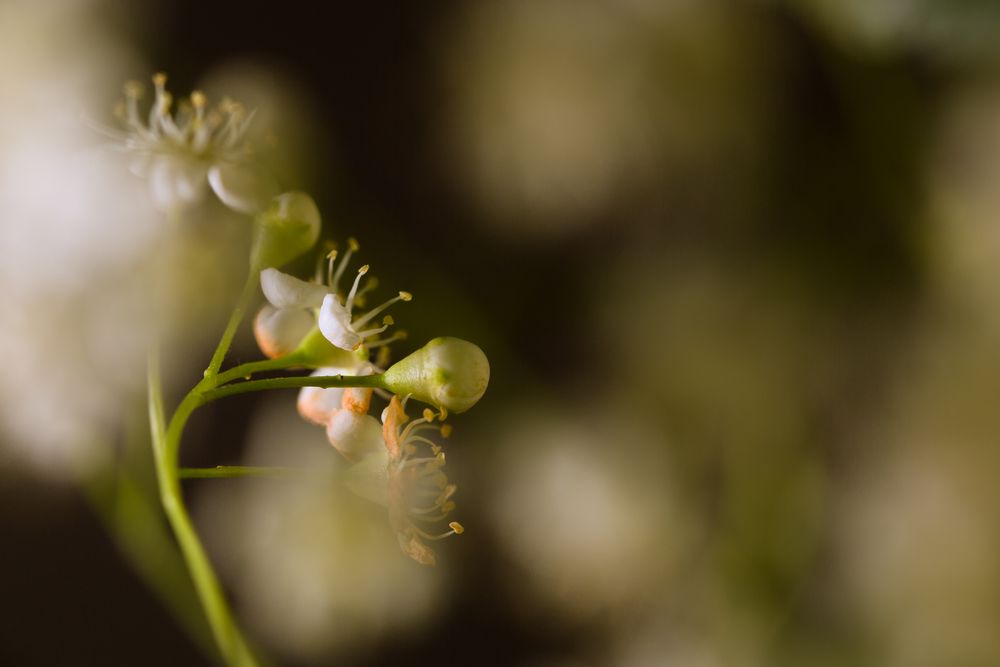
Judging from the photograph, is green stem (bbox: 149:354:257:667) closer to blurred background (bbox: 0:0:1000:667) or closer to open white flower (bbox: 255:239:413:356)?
open white flower (bbox: 255:239:413:356)

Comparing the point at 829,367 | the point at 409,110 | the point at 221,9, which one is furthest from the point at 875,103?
the point at 221,9

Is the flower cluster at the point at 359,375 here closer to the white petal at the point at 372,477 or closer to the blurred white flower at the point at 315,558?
the white petal at the point at 372,477

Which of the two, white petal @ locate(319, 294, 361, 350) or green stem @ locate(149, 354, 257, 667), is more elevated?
white petal @ locate(319, 294, 361, 350)

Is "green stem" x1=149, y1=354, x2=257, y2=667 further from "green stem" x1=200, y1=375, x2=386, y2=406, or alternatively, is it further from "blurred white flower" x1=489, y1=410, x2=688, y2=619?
"blurred white flower" x1=489, y1=410, x2=688, y2=619

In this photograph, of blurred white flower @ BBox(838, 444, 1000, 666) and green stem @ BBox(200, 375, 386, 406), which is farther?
blurred white flower @ BBox(838, 444, 1000, 666)

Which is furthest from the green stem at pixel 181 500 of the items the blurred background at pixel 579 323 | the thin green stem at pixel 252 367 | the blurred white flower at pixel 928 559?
the blurred white flower at pixel 928 559

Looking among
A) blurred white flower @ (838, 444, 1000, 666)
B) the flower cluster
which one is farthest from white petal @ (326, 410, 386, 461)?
blurred white flower @ (838, 444, 1000, 666)

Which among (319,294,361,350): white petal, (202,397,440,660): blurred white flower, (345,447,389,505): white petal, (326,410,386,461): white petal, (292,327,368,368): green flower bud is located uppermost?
(319,294,361,350): white petal

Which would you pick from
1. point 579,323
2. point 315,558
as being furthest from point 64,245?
point 579,323
